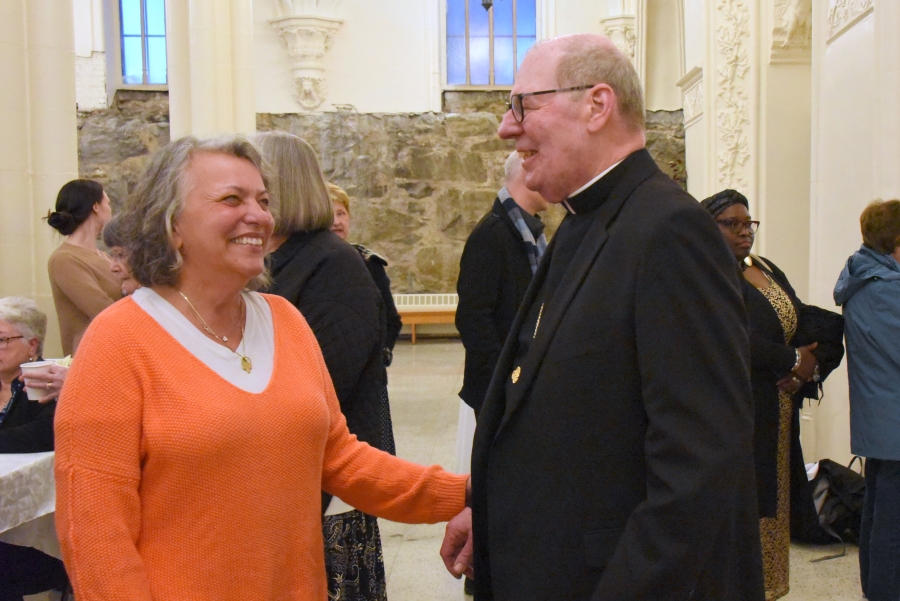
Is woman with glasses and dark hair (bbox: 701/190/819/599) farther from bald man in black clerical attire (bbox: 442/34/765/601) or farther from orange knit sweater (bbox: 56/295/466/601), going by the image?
orange knit sweater (bbox: 56/295/466/601)

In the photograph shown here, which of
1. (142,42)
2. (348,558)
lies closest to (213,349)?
(348,558)

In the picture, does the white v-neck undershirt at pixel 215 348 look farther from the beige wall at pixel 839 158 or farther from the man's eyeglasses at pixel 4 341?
the beige wall at pixel 839 158

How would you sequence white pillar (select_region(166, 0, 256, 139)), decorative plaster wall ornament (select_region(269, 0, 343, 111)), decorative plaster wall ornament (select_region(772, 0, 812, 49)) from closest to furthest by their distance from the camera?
decorative plaster wall ornament (select_region(772, 0, 812, 49)) → white pillar (select_region(166, 0, 256, 139)) → decorative plaster wall ornament (select_region(269, 0, 343, 111))

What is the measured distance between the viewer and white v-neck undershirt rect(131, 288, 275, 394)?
64.9 inches

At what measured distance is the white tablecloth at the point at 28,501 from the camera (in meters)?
2.66

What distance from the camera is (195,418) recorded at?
157 centimetres

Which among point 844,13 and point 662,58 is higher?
point 662,58

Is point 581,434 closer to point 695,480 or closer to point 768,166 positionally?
point 695,480

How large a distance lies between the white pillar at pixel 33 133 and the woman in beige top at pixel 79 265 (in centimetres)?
53

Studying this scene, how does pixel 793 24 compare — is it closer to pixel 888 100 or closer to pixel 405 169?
pixel 888 100

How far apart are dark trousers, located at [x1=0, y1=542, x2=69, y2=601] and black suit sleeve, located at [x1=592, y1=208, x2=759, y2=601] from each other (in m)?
2.16

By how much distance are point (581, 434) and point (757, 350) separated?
Result: 6.64ft

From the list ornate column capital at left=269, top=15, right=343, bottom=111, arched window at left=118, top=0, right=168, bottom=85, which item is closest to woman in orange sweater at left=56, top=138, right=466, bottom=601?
ornate column capital at left=269, top=15, right=343, bottom=111

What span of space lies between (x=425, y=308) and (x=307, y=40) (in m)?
4.66
